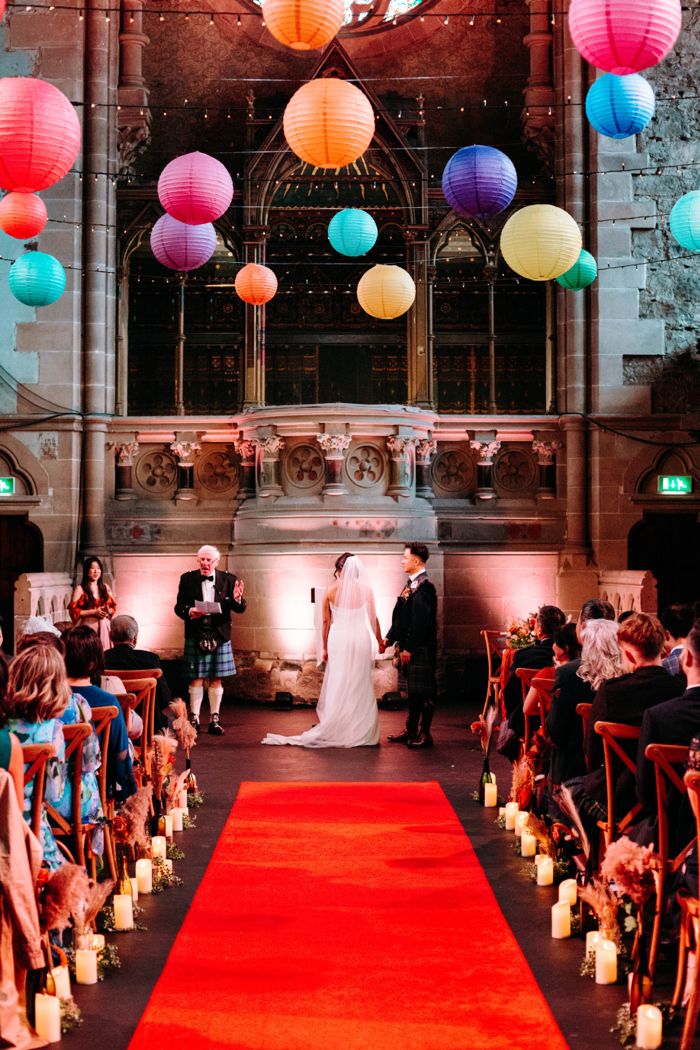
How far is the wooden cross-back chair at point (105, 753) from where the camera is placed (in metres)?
4.54

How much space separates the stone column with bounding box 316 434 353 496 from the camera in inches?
433

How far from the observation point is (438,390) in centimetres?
1470

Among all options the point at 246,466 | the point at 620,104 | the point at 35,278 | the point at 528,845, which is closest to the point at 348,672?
the point at 528,845

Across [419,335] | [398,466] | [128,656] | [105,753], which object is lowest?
[105,753]

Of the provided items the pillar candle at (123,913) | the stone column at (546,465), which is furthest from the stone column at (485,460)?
the pillar candle at (123,913)

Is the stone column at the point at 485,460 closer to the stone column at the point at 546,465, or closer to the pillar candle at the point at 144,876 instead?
the stone column at the point at 546,465

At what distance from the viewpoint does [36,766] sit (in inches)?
136

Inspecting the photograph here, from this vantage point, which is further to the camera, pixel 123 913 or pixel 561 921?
pixel 123 913

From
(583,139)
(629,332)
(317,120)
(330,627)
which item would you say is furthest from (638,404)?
(317,120)

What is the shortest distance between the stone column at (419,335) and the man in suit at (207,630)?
4.05m

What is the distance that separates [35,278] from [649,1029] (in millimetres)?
8029

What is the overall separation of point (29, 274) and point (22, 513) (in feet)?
11.5

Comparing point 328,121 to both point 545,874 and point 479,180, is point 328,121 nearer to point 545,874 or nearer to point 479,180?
point 479,180

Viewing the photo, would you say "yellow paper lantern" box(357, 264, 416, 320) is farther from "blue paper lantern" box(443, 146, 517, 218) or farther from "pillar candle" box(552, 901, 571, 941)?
"pillar candle" box(552, 901, 571, 941)
